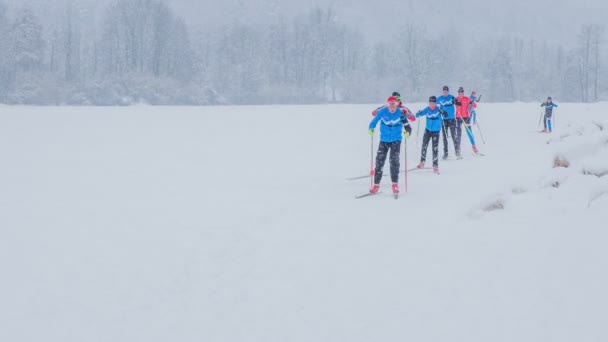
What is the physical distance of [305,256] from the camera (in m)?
6.47

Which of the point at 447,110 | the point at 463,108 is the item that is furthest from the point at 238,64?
the point at 447,110

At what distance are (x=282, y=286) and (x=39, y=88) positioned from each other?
190ft

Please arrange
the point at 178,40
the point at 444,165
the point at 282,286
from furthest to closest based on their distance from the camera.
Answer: the point at 178,40, the point at 444,165, the point at 282,286

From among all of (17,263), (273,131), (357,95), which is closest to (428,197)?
(17,263)

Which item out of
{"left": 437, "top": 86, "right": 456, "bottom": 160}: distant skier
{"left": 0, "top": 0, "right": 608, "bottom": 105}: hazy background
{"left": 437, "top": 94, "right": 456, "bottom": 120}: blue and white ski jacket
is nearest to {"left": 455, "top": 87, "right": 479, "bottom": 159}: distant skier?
{"left": 437, "top": 86, "right": 456, "bottom": 160}: distant skier

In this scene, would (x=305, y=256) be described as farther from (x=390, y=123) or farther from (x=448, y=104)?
(x=448, y=104)

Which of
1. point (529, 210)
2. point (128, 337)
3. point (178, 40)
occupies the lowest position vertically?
point (128, 337)

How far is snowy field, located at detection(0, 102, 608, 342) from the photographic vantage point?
15.1 feet

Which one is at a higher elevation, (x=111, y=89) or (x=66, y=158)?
(x=111, y=89)

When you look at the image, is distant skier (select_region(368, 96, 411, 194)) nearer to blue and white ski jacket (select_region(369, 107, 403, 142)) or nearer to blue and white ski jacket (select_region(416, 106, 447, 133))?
blue and white ski jacket (select_region(369, 107, 403, 142))

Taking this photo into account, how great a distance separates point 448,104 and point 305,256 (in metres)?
11.1

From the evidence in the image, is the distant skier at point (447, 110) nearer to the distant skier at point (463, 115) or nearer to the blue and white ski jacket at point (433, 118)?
the distant skier at point (463, 115)

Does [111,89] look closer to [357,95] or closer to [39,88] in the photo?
[39,88]

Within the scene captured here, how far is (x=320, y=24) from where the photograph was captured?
273ft
